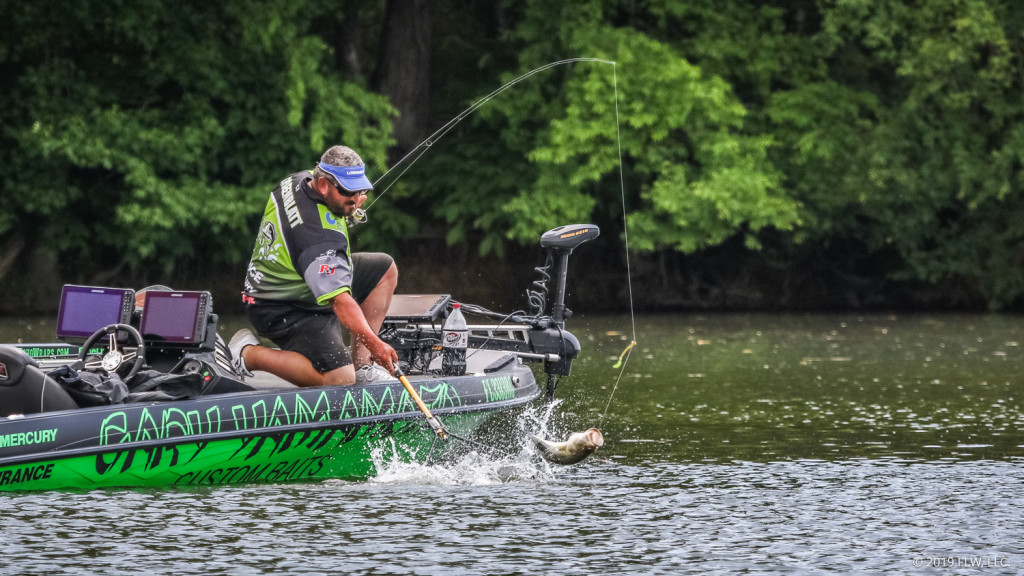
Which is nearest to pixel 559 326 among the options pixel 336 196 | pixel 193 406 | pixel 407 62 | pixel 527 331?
pixel 527 331

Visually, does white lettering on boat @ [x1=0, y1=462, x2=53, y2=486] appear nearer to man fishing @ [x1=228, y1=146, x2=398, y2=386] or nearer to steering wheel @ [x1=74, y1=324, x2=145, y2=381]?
steering wheel @ [x1=74, y1=324, x2=145, y2=381]

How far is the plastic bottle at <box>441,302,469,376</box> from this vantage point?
9102 millimetres

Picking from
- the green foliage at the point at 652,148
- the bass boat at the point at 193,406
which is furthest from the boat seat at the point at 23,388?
the green foliage at the point at 652,148

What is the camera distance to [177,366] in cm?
827

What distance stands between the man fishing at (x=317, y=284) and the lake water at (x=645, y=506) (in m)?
0.69

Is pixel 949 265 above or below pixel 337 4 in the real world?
below

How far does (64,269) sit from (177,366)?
16353 millimetres

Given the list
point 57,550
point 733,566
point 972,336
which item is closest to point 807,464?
point 733,566

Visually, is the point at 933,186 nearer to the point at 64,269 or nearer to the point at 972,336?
the point at 972,336

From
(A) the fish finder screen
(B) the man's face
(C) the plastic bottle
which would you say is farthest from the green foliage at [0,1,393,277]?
(B) the man's face

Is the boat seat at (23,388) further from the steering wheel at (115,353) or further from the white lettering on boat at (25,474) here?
the steering wheel at (115,353)

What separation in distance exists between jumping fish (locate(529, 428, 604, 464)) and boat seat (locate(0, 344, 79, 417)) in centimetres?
257

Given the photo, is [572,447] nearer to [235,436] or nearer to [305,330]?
[305,330]

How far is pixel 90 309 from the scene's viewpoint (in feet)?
28.7
